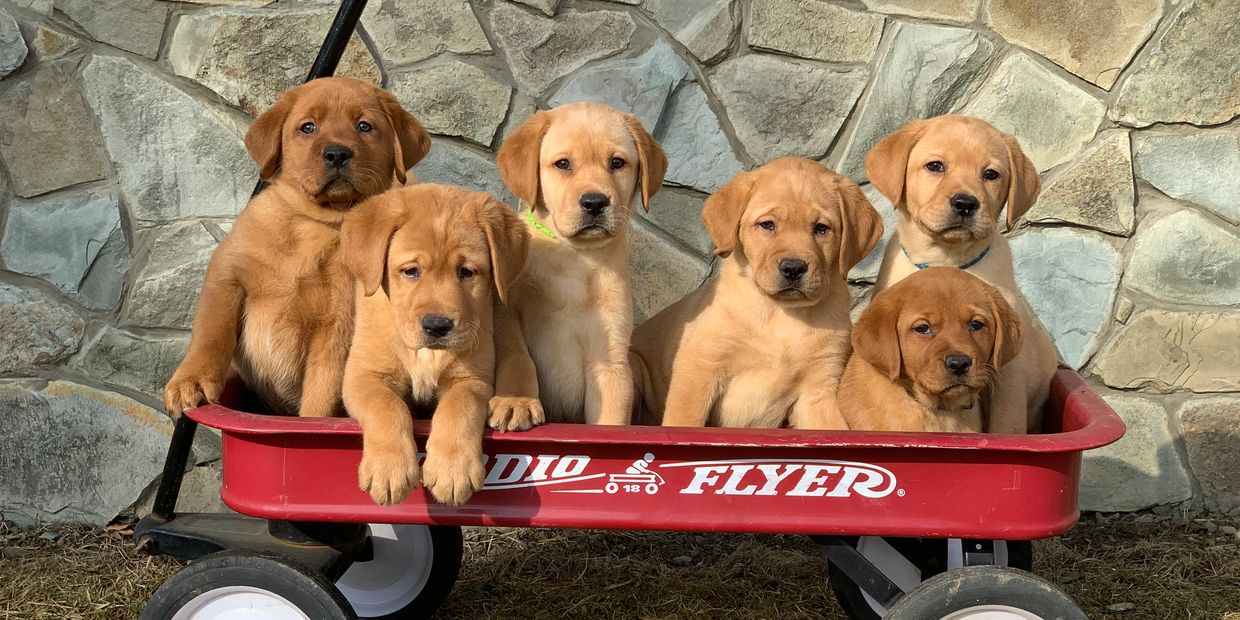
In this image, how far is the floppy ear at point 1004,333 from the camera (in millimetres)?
3373

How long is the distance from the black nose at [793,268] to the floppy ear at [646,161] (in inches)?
19.6

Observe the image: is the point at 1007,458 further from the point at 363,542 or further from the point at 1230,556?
the point at 1230,556

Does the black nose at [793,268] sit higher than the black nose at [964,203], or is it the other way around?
the black nose at [964,203]

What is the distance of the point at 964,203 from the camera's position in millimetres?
3820

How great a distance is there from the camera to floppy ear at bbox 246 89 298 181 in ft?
11.8

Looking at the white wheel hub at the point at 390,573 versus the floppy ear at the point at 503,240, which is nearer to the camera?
the floppy ear at the point at 503,240

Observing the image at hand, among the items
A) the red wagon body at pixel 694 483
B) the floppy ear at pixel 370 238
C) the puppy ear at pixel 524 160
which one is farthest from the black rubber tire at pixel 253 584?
the puppy ear at pixel 524 160

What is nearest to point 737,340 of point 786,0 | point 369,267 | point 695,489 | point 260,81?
point 695,489

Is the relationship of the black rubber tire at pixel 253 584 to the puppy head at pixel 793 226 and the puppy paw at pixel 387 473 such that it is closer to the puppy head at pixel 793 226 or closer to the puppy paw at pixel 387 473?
the puppy paw at pixel 387 473

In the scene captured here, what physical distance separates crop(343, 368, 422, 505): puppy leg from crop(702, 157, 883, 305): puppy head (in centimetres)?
125

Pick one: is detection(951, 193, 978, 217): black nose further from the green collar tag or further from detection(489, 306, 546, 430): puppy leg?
detection(489, 306, 546, 430): puppy leg

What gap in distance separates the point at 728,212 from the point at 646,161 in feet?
1.03

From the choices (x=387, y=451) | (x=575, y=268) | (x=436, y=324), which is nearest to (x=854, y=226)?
(x=575, y=268)

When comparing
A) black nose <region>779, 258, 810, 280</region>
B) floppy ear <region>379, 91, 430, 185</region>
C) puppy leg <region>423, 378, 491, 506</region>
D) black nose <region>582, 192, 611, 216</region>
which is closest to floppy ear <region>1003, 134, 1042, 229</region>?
black nose <region>779, 258, 810, 280</region>
